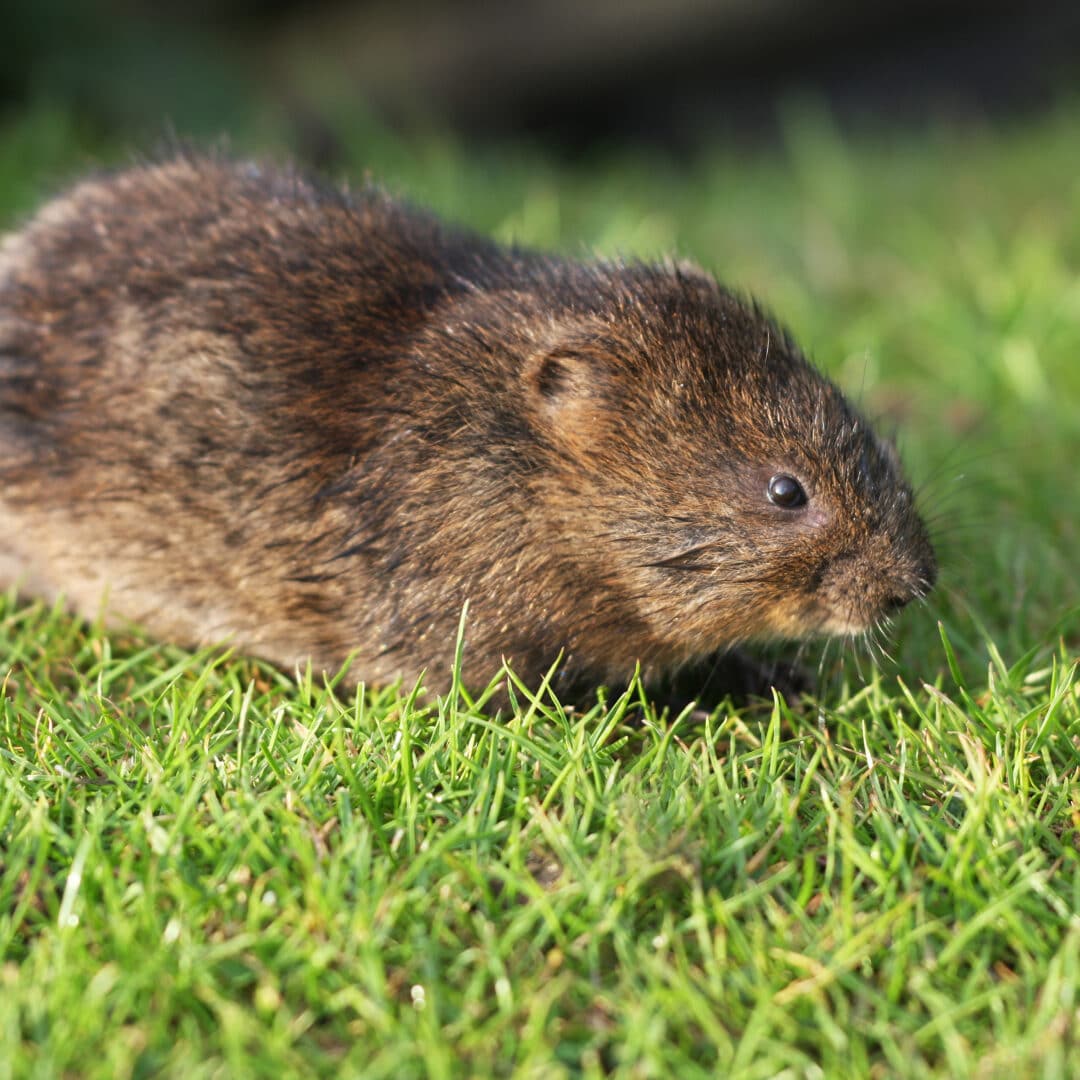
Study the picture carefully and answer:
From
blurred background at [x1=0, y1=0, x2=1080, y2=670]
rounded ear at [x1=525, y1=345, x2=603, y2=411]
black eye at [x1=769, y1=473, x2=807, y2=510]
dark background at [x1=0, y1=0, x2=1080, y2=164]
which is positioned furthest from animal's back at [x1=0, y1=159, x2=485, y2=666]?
dark background at [x1=0, y1=0, x2=1080, y2=164]

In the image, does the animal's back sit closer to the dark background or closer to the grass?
the grass

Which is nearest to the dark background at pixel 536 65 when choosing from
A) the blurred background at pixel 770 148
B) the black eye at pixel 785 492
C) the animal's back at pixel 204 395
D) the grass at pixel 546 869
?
the blurred background at pixel 770 148

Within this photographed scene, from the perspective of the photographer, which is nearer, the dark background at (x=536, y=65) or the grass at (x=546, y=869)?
the grass at (x=546, y=869)

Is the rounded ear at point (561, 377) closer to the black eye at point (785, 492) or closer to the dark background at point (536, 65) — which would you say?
the black eye at point (785, 492)

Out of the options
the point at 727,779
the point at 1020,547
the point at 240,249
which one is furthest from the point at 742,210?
the point at 727,779

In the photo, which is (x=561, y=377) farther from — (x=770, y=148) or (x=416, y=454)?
(x=770, y=148)
